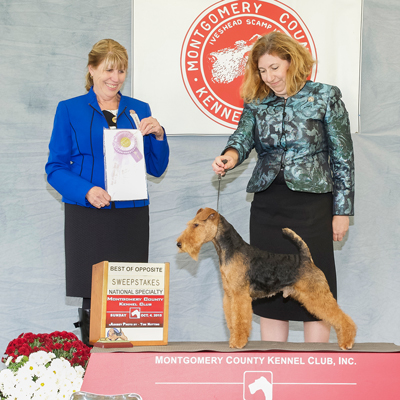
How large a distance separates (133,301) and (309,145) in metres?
0.77

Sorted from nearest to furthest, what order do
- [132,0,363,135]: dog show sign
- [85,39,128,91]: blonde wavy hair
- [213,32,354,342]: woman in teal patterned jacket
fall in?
[213,32,354,342]: woman in teal patterned jacket → [85,39,128,91]: blonde wavy hair → [132,0,363,135]: dog show sign

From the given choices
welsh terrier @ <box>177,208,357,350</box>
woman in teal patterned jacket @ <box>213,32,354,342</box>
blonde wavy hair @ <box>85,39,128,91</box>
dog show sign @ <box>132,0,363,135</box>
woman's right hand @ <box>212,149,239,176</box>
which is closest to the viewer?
welsh terrier @ <box>177,208,357,350</box>

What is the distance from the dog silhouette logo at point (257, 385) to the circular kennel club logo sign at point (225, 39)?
1.55m

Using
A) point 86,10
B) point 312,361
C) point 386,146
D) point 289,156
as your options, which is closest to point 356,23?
point 386,146

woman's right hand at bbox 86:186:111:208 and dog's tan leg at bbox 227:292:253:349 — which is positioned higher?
woman's right hand at bbox 86:186:111:208

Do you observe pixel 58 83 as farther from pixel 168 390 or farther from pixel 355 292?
pixel 355 292

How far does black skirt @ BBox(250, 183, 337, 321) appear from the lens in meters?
1.59

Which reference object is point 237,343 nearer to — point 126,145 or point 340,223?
point 340,223

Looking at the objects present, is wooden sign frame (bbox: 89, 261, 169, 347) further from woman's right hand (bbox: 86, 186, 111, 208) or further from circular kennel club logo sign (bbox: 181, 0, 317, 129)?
circular kennel club logo sign (bbox: 181, 0, 317, 129)

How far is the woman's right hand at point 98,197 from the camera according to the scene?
1597 millimetres

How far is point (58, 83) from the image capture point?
8.06 feet

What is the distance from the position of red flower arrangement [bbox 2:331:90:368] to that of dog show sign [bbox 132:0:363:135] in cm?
127

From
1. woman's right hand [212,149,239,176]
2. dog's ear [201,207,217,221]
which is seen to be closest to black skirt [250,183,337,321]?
woman's right hand [212,149,239,176]

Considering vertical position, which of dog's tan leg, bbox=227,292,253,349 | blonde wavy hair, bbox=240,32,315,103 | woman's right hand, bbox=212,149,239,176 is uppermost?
blonde wavy hair, bbox=240,32,315,103
